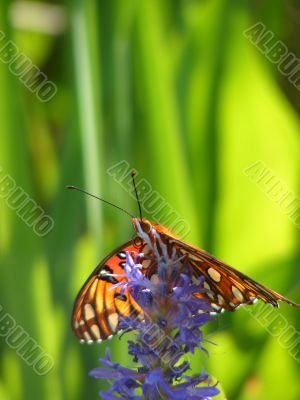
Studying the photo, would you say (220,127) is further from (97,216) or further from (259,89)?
(97,216)

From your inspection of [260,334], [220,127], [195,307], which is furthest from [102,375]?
[220,127]

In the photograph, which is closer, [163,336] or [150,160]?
[163,336]

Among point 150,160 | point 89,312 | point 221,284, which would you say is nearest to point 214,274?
point 221,284

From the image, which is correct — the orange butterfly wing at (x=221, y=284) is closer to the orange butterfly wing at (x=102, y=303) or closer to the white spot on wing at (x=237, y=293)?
the white spot on wing at (x=237, y=293)

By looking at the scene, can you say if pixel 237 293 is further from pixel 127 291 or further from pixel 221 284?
pixel 127 291

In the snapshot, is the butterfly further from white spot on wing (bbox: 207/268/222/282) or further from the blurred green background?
the blurred green background
